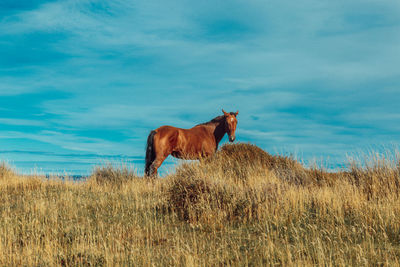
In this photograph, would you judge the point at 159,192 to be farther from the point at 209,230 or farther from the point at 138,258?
the point at 138,258

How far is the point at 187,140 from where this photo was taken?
58.3 ft

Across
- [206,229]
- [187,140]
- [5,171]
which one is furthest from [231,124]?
[5,171]

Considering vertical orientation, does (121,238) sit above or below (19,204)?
below

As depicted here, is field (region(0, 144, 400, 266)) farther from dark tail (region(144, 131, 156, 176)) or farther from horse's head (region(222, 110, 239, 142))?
horse's head (region(222, 110, 239, 142))

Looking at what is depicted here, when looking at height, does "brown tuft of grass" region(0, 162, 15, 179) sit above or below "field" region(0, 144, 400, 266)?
above

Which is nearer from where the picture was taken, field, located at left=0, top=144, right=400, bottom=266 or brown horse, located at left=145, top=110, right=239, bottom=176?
field, located at left=0, top=144, right=400, bottom=266

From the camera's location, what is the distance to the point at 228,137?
59.2 feet

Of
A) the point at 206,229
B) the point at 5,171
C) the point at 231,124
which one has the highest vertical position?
the point at 231,124

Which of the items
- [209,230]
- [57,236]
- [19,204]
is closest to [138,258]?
[209,230]

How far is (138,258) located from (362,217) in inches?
205

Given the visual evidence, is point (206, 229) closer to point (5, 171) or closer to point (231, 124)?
point (231, 124)

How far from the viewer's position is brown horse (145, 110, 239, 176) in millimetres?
17031

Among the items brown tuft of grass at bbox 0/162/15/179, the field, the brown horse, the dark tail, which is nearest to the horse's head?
the brown horse

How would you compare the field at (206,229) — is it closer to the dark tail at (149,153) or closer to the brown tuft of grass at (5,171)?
the dark tail at (149,153)
